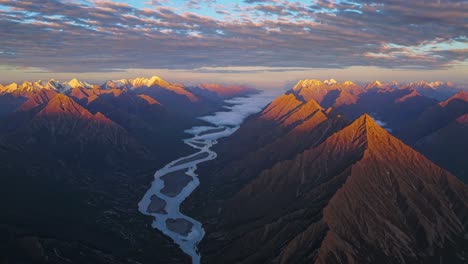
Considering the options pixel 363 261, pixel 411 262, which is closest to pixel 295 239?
pixel 363 261

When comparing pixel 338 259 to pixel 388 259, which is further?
pixel 388 259

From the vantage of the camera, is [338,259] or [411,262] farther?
[411,262]

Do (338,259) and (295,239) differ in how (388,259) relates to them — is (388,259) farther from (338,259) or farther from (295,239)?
(295,239)

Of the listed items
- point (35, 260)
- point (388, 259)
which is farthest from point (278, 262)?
point (35, 260)

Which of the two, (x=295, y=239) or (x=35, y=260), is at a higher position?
(x=295, y=239)

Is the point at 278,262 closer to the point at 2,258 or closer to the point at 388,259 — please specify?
the point at 388,259

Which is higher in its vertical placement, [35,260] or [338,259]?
[338,259]

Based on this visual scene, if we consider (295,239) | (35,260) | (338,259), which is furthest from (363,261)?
(35,260)

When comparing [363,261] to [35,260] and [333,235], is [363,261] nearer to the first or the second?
[333,235]
